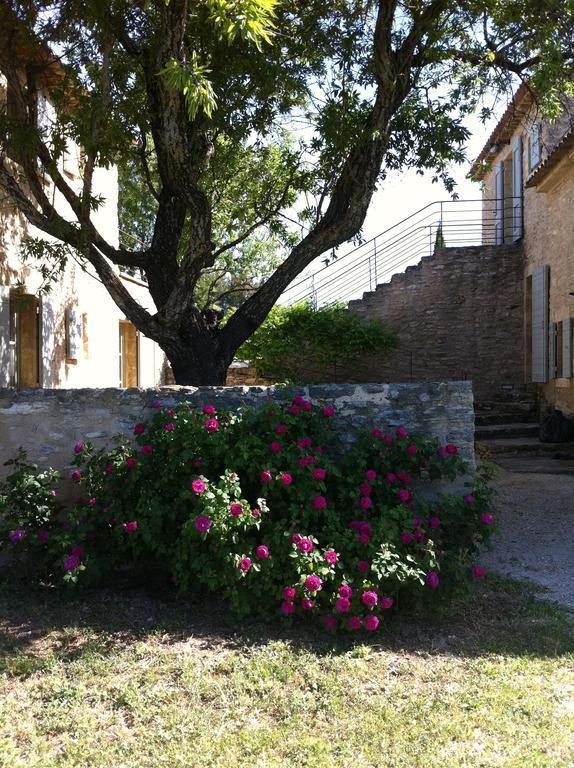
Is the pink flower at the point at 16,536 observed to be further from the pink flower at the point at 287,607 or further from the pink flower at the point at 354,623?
the pink flower at the point at 354,623

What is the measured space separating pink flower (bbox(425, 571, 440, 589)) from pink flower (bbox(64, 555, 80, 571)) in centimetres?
215

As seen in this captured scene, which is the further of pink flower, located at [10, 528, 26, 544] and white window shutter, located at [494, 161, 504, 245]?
white window shutter, located at [494, 161, 504, 245]

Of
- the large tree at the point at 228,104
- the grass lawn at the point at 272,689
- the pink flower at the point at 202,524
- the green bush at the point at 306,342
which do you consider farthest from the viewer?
the green bush at the point at 306,342

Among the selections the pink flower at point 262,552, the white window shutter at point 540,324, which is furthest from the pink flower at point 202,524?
the white window shutter at point 540,324

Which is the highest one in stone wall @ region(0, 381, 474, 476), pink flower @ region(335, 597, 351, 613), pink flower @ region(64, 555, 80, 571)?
stone wall @ region(0, 381, 474, 476)

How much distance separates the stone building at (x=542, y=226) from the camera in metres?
11.7

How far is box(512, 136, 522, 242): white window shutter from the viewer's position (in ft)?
49.6

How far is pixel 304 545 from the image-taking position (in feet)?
13.3

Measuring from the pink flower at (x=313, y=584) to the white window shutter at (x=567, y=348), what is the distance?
9233 mm

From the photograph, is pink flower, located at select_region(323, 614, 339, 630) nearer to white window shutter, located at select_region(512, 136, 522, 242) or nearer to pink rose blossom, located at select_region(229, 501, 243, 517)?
pink rose blossom, located at select_region(229, 501, 243, 517)

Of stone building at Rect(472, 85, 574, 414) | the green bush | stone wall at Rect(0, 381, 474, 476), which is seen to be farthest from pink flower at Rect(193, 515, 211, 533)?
the green bush

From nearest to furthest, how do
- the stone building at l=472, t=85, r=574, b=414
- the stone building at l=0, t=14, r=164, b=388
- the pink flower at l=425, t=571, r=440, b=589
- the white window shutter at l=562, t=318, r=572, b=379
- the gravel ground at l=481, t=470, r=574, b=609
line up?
the pink flower at l=425, t=571, r=440, b=589 → the gravel ground at l=481, t=470, r=574, b=609 → the stone building at l=0, t=14, r=164, b=388 → the stone building at l=472, t=85, r=574, b=414 → the white window shutter at l=562, t=318, r=572, b=379

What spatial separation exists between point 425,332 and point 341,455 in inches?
414

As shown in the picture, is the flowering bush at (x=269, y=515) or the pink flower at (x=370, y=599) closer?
the pink flower at (x=370, y=599)
